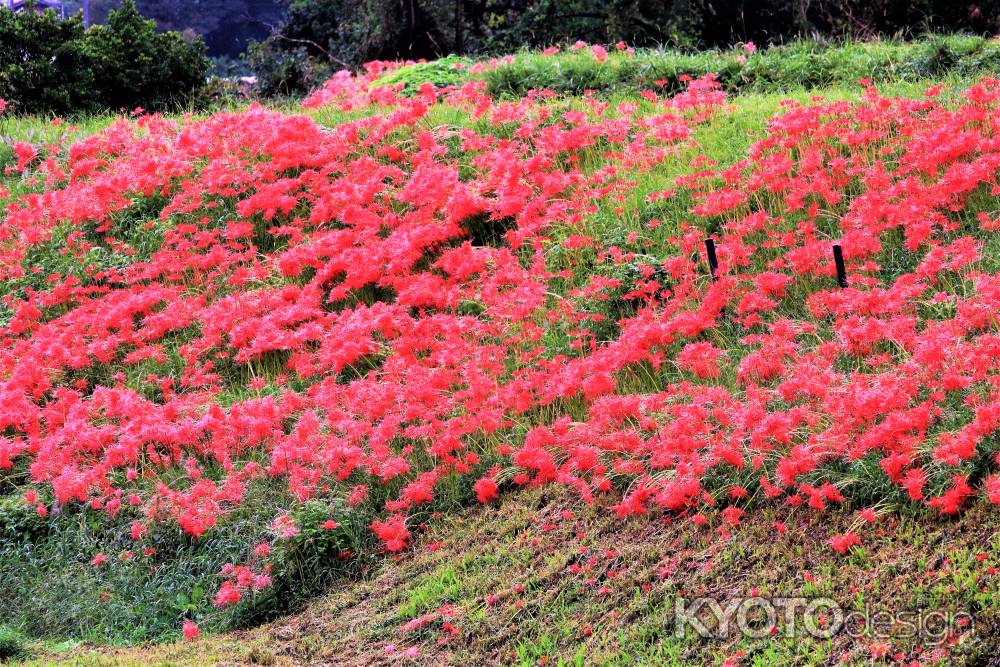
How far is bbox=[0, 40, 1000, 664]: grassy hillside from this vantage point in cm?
496

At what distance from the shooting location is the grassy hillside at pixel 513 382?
195 inches

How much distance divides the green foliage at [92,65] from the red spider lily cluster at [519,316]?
185 inches

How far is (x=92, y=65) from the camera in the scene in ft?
52.4

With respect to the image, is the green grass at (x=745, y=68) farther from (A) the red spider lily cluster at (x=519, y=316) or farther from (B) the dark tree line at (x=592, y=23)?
(B) the dark tree line at (x=592, y=23)

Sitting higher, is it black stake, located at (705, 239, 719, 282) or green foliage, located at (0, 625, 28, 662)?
black stake, located at (705, 239, 719, 282)

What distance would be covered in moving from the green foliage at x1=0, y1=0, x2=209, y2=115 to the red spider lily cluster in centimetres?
471

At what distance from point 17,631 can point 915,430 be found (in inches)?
193

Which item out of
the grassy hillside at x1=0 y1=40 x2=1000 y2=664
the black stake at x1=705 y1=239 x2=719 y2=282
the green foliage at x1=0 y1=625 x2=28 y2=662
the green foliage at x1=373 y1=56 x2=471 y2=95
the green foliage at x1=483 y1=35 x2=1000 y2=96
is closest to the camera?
the grassy hillside at x1=0 y1=40 x2=1000 y2=664

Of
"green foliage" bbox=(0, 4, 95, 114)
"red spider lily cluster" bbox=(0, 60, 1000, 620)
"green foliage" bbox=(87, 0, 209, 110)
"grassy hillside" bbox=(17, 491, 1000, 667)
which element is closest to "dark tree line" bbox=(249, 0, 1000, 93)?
"green foliage" bbox=(87, 0, 209, 110)

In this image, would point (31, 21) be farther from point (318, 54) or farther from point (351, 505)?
point (351, 505)

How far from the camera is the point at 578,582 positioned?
17.2ft

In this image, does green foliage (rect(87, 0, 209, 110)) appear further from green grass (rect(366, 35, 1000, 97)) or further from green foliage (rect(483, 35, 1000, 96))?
green foliage (rect(483, 35, 1000, 96))

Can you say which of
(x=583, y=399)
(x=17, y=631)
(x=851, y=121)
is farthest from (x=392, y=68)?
(x=17, y=631)

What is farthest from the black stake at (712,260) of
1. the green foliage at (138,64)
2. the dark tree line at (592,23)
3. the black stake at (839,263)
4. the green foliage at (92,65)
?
the green foliage at (138,64)
